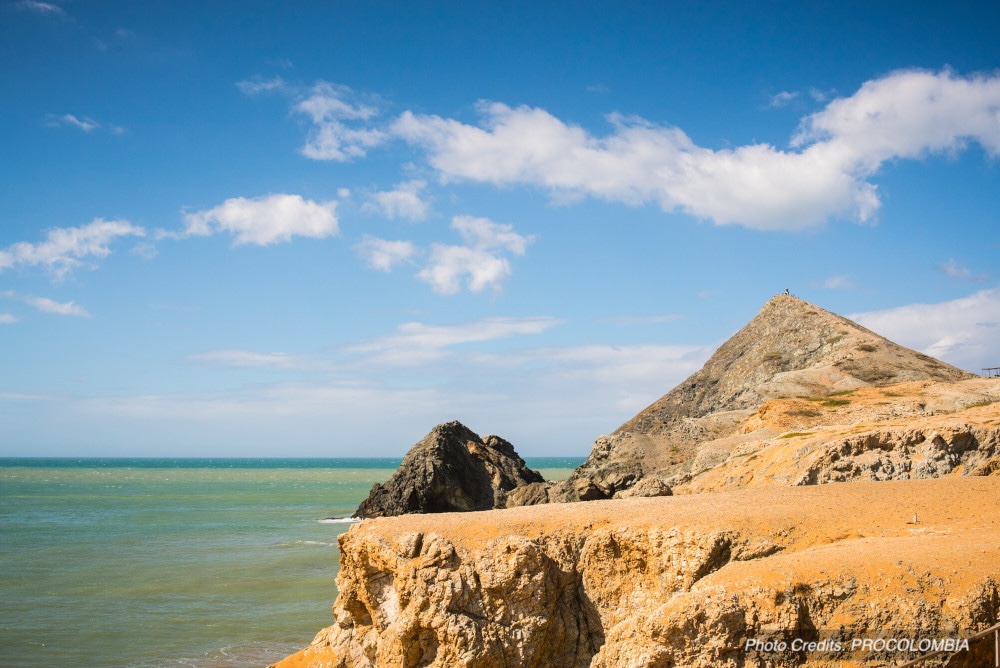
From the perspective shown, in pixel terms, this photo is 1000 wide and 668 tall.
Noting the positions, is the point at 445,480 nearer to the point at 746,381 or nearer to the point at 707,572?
the point at 746,381

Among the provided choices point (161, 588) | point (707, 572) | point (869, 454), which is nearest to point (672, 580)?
point (707, 572)

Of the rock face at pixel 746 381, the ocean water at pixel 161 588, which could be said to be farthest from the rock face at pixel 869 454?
the ocean water at pixel 161 588

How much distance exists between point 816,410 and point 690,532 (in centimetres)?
2574

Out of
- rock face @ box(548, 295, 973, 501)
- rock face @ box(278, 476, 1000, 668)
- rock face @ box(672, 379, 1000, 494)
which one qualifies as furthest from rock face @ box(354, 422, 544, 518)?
rock face @ box(278, 476, 1000, 668)

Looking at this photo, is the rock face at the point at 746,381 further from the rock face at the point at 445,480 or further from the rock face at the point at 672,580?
the rock face at the point at 672,580

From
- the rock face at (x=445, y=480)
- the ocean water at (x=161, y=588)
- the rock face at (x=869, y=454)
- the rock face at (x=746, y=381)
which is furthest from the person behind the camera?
the rock face at (x=445, y=480)

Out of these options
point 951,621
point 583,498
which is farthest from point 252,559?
point 951,621

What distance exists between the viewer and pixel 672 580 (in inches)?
490

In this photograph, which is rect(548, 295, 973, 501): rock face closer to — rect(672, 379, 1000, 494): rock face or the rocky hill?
rect(672, 379, 1000, 494): rock face

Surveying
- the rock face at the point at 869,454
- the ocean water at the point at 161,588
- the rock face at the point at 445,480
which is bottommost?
the ocean water at the point at 161,588

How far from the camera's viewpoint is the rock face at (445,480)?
4803 cm

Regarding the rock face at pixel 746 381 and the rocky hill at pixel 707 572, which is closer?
the rocky hill at pixel 707 572

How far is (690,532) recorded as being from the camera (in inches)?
492

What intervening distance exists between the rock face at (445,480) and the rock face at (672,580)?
32.8 meters
